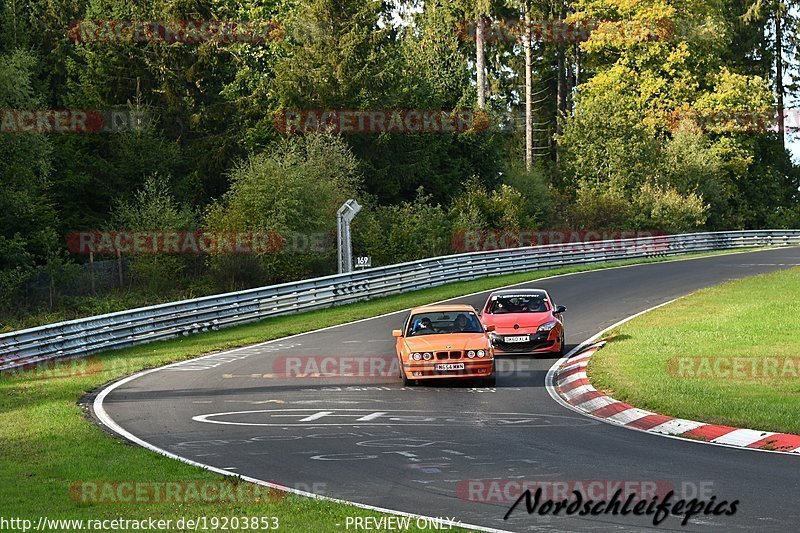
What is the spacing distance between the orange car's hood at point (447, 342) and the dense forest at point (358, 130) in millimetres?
19506

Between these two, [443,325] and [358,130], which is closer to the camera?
[443,325]

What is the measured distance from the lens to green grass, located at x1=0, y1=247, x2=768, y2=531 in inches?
383

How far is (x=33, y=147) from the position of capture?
39938 millimetres

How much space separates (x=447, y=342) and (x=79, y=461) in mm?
8514

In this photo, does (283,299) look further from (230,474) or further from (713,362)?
(230,474)

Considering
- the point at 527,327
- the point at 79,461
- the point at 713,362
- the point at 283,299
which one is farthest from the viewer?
the point at 283,299

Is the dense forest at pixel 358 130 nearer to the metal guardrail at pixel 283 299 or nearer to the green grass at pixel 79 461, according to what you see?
the metal guardrail at pixel 283 299

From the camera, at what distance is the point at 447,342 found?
19.7 metres

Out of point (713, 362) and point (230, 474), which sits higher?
point (230, 474)

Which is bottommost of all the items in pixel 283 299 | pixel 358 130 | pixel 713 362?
pixel 713 362

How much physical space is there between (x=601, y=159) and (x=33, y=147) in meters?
38.2

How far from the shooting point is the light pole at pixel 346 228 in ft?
116

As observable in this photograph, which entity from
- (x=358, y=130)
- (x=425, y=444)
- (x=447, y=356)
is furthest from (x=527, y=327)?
(x=358, y=130)

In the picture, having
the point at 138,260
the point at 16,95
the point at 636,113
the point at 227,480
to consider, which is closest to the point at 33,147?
the point at 16,95
